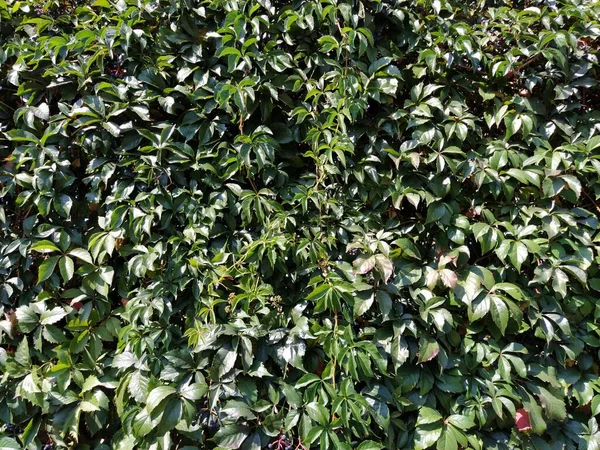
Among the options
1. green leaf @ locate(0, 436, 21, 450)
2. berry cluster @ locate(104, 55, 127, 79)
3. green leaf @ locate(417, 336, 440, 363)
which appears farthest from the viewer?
berry cluster @ locate(104, 55, 127, 79)

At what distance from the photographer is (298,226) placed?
1812 mm

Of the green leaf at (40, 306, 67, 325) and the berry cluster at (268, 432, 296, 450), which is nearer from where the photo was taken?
the berry cluster at (268, 432, 296, 450)

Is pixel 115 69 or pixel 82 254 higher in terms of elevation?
pixel 115 69

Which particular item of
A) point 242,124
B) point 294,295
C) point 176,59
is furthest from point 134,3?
point 294,295

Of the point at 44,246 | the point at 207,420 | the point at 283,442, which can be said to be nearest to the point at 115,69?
the point at 44,246

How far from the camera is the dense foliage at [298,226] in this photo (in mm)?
1693

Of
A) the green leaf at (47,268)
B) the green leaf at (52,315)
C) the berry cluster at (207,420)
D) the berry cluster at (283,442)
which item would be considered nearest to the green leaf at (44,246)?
the green leaf at (47,268)

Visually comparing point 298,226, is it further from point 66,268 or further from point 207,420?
point 66,268

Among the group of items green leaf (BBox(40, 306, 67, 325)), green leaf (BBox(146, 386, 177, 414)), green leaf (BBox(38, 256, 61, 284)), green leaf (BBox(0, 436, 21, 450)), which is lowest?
green leaf (BBox(0, 436, 21, 450))

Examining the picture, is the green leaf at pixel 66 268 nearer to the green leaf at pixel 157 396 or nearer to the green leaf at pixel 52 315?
the green leaf at pixel 52 315

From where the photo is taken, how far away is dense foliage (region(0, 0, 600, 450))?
1693 mm

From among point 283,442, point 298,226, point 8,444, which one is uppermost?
point 298,226

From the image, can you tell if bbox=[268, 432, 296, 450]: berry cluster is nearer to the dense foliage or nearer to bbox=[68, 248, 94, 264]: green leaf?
the dense foliage

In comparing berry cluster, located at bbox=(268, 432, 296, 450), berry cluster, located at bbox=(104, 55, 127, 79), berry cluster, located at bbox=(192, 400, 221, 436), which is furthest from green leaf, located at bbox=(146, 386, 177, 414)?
berry cluster, located at bbox=(104, 55, 127, 79)
